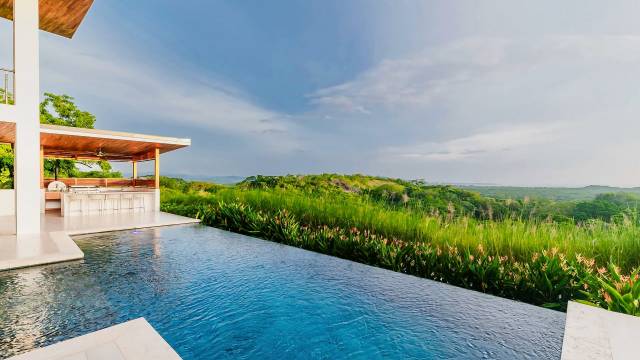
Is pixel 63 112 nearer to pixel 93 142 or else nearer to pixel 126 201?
pixel 93 142

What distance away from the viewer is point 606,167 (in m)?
7.90

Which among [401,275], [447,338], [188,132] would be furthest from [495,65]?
[188,132]

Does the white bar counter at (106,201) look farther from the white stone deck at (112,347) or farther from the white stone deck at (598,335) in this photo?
the white stone deck at (598,335)

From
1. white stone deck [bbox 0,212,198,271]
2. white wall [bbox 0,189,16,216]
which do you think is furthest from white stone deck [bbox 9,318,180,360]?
white wall [bbox 0,189,16,216]

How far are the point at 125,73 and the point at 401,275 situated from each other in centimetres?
2571

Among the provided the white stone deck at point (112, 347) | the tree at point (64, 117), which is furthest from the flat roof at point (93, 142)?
the tree at point (64, 117)

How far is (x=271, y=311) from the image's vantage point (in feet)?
11.4

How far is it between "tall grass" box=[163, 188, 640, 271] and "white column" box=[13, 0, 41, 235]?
6.51m

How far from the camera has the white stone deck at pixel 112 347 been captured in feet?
7.93

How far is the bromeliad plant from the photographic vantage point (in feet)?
12.2

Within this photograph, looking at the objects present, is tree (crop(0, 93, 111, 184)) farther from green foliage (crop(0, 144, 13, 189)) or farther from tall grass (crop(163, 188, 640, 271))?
tall grass (crop(163, 188, 640, 271))

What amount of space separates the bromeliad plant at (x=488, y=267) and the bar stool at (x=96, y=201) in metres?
7.92

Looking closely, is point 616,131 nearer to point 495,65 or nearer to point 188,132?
point 495,65

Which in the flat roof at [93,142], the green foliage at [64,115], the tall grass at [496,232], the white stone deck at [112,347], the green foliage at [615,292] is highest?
the green foliage at [64,115]
